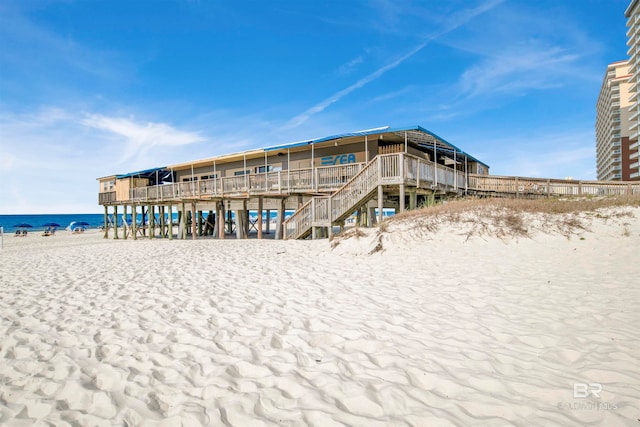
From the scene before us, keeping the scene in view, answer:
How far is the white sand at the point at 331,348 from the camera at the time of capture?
2.67 metres

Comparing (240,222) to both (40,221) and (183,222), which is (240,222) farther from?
(40,221)

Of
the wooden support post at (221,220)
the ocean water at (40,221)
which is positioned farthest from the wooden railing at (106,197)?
the ocean water at (40,221)

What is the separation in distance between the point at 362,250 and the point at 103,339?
8430 mm

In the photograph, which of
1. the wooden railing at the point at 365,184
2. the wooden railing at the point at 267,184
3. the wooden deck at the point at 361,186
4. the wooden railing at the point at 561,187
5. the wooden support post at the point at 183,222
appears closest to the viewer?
the wooden railing at the point at 365,184

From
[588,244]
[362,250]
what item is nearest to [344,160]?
[362,250]

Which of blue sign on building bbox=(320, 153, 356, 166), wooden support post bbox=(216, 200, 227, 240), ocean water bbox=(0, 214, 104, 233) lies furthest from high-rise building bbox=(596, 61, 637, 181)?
ocean water bbox=(0, 214, 104, 233)

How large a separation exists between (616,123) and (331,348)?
79873mm

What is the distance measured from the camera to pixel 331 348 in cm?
386

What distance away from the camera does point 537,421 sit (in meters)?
2.42

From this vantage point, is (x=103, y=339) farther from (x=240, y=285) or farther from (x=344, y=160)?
(x=344, y=160)

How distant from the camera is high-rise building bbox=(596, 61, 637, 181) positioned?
2169 inches

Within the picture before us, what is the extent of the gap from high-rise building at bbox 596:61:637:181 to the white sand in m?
67.1

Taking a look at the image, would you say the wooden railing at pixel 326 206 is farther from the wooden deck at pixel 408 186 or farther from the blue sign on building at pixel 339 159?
the blue sign on building at pixel 339 159

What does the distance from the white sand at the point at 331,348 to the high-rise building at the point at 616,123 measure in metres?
67.1
